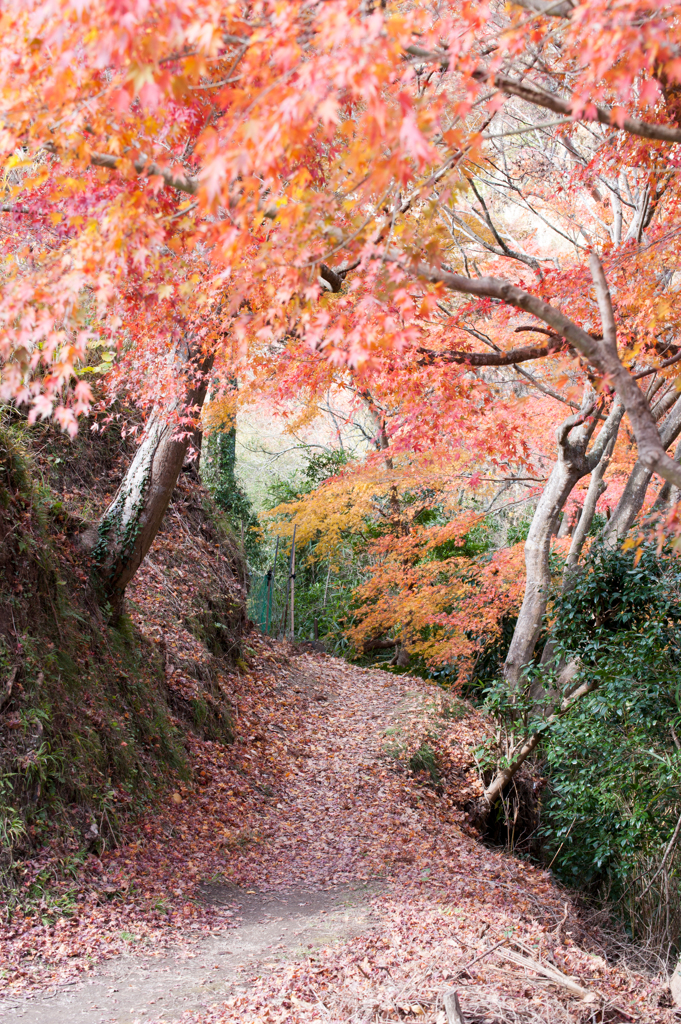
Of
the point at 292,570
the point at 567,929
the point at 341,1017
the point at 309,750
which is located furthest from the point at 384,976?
the point at 292,570

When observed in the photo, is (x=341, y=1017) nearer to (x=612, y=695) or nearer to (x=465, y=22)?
(x=612, y=695)

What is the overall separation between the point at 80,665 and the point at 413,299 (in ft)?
12.8

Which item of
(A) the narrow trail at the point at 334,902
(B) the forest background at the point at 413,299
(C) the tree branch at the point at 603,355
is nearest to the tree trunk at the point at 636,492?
(B) the forest background at the point at 413,299

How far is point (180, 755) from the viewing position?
266 inches

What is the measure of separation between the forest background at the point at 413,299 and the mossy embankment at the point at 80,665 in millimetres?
272

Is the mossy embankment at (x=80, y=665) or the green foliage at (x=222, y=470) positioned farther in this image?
the green foliage at (x=222, y=470)

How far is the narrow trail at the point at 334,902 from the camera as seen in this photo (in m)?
3.73

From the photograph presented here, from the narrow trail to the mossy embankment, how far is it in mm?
431

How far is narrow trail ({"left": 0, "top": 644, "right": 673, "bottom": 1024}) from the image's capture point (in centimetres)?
373

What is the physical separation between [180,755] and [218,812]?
627 millimetres

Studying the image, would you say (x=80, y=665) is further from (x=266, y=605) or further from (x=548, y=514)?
(x=266, y=605)

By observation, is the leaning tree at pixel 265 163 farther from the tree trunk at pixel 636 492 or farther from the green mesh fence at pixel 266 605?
the green mesh fence at pixel 266 605

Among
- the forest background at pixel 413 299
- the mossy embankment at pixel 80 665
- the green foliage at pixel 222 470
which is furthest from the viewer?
the green foliage at pixel 222 470

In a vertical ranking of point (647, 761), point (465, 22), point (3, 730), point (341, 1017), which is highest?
point (465, 22)
